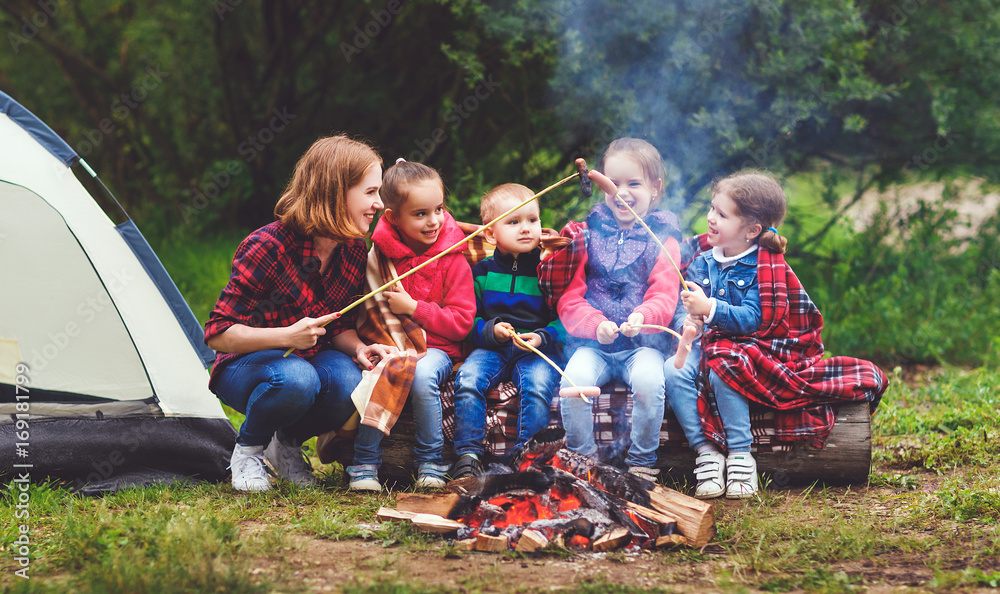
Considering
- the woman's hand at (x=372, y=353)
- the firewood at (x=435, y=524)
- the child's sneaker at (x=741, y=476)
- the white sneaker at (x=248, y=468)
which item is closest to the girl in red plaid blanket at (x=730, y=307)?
the child's sneaker at (x=741, y=476)

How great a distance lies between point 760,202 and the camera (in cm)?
349

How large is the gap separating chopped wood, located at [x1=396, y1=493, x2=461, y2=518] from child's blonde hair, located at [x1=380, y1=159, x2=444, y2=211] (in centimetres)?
130

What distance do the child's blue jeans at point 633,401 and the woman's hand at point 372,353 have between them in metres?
0.78

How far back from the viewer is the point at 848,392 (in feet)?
11.3

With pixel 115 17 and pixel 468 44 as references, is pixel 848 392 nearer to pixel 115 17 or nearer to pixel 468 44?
pixel 468 44

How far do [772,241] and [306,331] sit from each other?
2.03m

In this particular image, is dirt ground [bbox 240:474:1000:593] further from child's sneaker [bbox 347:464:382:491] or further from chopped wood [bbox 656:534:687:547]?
child's sneaker [bbox 347:464:382:491]

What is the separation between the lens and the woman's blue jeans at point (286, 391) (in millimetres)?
3412

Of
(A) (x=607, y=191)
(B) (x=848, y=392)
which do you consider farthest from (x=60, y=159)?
(B) (x=848, y=392)

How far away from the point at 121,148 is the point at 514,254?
7.08 metres

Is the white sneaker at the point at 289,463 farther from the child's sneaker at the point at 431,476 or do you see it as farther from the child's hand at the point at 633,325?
the child's hand at the point at 633,325

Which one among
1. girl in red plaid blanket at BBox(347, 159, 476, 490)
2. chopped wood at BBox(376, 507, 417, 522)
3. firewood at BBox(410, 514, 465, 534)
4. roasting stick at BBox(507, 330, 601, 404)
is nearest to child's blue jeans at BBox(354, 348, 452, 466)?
girl in red plaid blanket at BBox(347, 159, 476, 490)

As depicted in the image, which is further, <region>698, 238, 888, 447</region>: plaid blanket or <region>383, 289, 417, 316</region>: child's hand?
<region>383, 289, 417, 316</region>: child's hand

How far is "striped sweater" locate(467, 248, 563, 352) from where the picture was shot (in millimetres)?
3762
